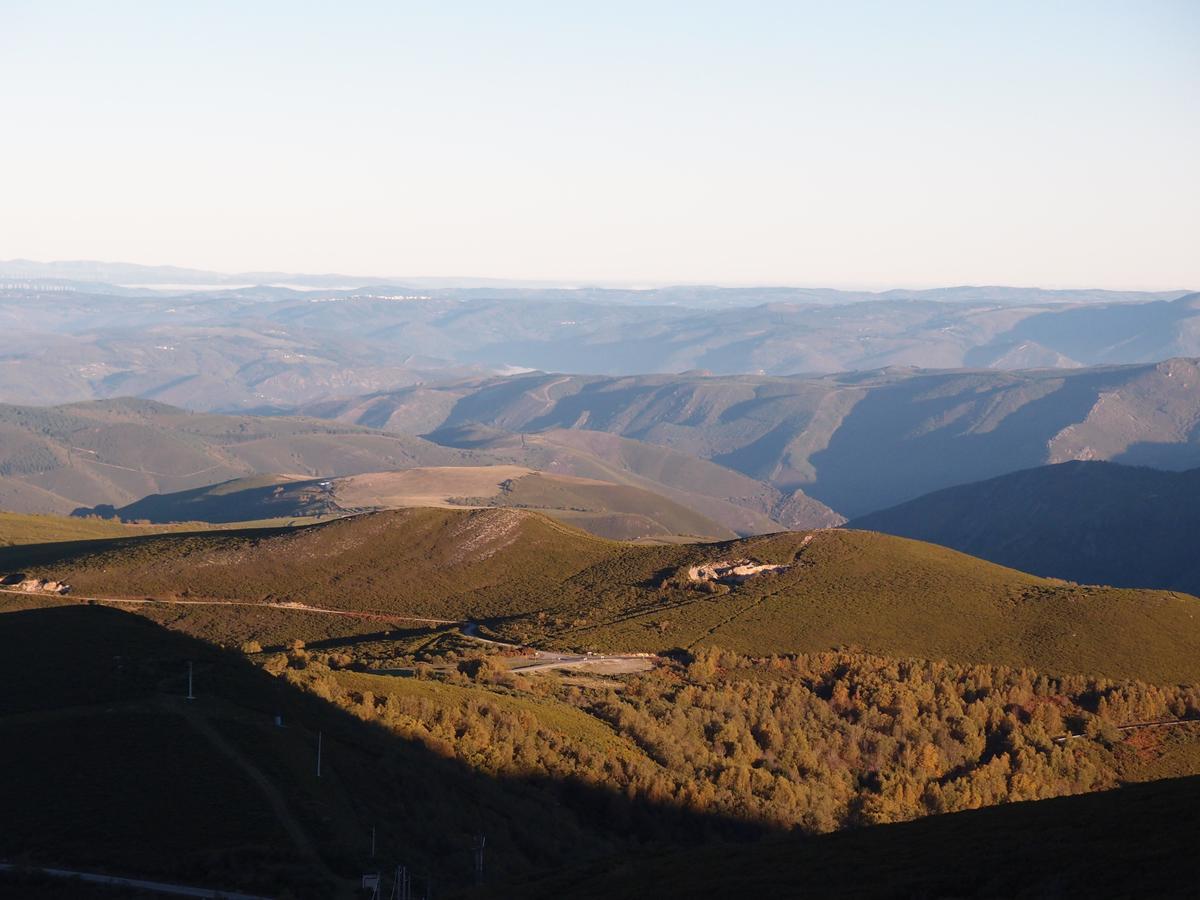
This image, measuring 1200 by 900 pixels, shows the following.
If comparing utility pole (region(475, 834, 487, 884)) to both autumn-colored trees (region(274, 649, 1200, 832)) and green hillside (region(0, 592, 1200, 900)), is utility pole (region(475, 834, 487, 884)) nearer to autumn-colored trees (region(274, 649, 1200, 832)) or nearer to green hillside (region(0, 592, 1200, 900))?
green hillside (region(0, 592, 1200, 900))

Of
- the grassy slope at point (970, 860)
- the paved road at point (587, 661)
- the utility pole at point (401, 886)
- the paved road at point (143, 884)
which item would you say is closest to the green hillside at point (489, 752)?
the grassy slope at point (970, 860)

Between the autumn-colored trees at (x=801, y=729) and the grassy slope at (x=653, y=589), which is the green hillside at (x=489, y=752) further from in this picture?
the grassy slope at (x=653, y=589)

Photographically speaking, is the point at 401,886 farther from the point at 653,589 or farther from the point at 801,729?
the point at 653,589

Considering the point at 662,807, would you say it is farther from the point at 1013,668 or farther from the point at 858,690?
the point at 1013,668

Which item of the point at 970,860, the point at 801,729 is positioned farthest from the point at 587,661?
the point at 970,860

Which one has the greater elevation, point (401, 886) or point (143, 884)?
point (143, 884)

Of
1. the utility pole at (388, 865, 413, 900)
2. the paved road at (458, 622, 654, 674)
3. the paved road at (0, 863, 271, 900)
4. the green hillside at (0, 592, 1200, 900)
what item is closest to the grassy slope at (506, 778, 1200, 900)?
the green hillside at (0, 592, 1200, 900)
